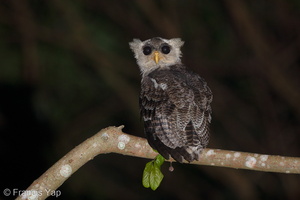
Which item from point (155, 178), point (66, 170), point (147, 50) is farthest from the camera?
point (147, 50)

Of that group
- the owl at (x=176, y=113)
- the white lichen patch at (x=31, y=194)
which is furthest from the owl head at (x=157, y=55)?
the white lichen patch at (x=31, y=194)

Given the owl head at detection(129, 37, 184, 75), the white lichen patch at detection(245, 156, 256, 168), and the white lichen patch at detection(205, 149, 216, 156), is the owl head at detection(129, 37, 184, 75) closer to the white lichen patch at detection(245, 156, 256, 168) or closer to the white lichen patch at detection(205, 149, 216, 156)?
the white lichen patch at detection(205, 149, 216, 156)

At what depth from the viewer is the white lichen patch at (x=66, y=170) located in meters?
4.54

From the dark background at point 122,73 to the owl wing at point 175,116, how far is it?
430 centimetres

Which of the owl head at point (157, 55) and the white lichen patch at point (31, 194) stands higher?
the owl head at point (157, 55)

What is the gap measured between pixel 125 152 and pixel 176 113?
757 mm

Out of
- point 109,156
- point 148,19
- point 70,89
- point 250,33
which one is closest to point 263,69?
point 250,33

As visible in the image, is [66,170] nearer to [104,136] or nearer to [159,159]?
[104,136]

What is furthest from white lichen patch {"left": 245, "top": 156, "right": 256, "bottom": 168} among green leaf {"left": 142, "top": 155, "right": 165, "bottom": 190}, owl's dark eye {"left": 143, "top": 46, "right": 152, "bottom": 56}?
owl's dark eye {"left": 143, "top": 46, "right": 152, "bottom": 56}

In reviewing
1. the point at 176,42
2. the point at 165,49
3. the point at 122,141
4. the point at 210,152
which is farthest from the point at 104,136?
the point at 176,42

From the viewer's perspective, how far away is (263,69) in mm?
10000

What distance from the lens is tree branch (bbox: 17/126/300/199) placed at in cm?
453

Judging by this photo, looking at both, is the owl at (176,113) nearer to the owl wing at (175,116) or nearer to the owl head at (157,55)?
the owl wing at (175,116)

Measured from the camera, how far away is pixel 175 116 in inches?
208
